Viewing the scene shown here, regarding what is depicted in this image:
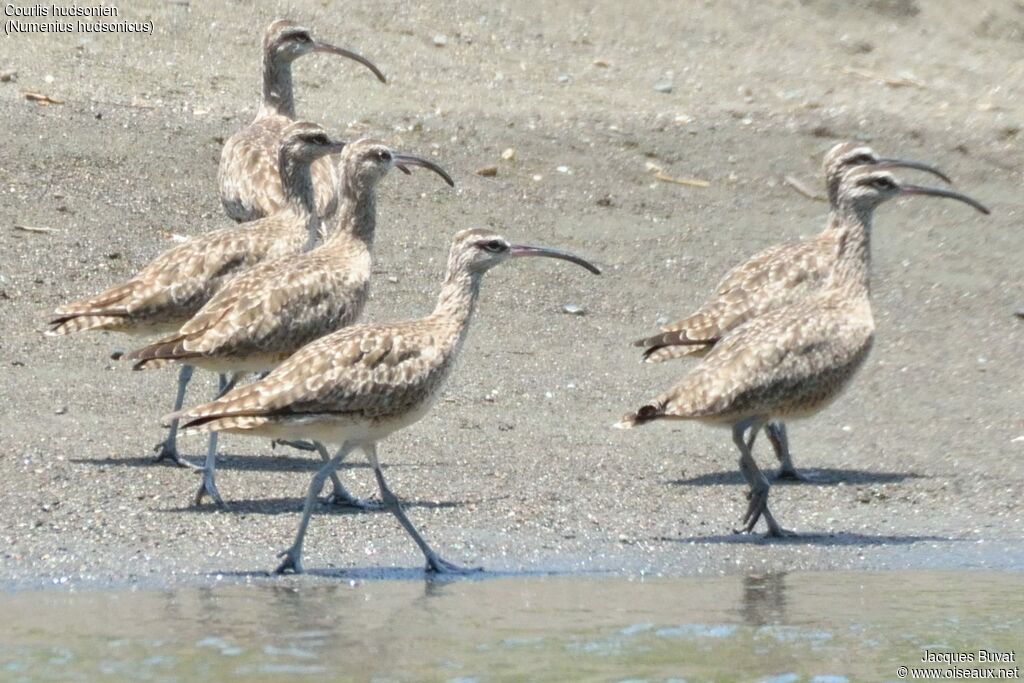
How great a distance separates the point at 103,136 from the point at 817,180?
18.7 feet

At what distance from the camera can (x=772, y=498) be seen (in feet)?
36.9

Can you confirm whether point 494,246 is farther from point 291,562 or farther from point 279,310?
point 291,562

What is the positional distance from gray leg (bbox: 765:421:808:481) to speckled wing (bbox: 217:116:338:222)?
3.31m

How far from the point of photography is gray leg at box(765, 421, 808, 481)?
11.6 metres

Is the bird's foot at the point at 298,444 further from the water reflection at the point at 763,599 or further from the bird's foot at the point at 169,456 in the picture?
the water reflection at the point at 763,599

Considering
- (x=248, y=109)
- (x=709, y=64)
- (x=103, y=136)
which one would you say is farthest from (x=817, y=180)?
(x=103, y=136)

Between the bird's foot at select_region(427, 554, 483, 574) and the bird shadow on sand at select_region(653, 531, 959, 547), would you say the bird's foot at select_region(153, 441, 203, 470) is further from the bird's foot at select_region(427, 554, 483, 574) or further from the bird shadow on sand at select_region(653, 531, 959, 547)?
the bird shadow on sand at select_region(653, 531, 959, 547)

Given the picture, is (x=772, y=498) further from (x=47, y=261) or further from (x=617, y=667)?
(x=47, y=261)

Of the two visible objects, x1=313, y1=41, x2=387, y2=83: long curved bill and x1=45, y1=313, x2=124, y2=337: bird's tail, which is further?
x1=313, y1=41, x2=387, y2=83: long curved bill

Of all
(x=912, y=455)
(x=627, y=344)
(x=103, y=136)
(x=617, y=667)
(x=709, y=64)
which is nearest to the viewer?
(x=617, y=667)

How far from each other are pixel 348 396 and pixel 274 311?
1.32 m

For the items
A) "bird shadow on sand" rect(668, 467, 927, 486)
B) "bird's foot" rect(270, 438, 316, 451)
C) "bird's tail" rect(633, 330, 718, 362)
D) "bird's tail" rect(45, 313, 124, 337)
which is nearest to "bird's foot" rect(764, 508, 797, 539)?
"bird shadow on sand" rect(668, 467, 927, 486)

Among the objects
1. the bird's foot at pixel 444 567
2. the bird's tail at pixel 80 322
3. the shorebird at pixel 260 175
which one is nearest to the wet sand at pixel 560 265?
the bird's foot at pixel 444 567

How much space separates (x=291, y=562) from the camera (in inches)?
369
